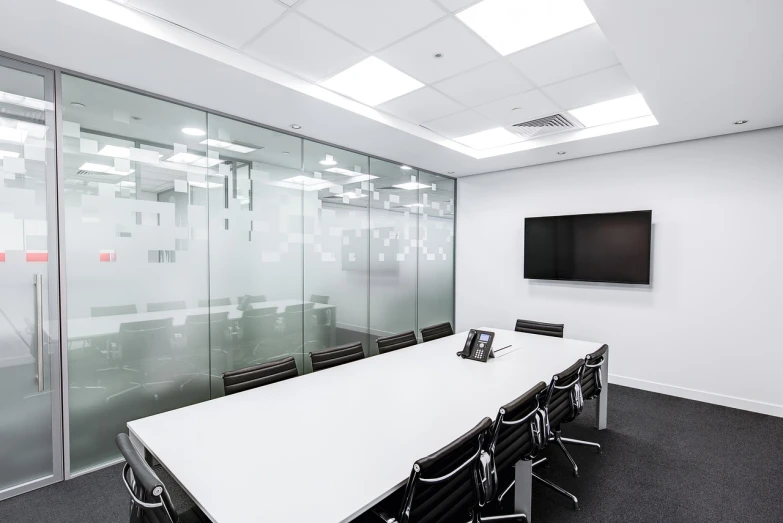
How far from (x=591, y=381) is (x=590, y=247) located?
2419 millimetres

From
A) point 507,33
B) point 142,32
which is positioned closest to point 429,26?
point 507,33

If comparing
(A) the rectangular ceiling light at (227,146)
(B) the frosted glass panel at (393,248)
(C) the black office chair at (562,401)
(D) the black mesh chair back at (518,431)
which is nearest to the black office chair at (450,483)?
(D) the black mesh chair back at (518,431)

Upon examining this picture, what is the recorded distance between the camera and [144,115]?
3201 mm

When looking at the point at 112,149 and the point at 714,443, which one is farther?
the point at 714,443

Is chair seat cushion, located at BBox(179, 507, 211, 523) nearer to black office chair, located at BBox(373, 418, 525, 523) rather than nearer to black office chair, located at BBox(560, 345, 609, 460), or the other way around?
black office chair, located at BBox(373, 418, 525, 523)

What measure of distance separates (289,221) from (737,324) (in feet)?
16.7

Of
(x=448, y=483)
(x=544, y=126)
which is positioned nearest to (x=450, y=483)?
(x=448, y=483)

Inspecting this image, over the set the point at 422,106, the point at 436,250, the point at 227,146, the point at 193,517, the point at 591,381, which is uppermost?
the point at 422,106

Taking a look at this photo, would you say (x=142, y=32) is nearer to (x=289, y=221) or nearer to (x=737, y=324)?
(x=289, y=221)

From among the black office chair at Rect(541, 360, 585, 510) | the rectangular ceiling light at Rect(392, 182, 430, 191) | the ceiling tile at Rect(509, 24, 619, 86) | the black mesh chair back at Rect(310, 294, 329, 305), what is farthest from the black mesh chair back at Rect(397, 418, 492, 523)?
the rectangular ceiling light at Rect(392, 182, 430, 191)

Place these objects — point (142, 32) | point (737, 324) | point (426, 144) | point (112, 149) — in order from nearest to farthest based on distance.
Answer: point (142, 32)
point (112, 149)
point (737, 324)
point (426, 144)

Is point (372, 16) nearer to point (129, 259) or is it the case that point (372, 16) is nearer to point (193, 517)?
point (129, 259)

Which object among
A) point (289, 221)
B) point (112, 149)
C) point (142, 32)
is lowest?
point (289, 221)

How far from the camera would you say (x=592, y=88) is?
3.41 m
